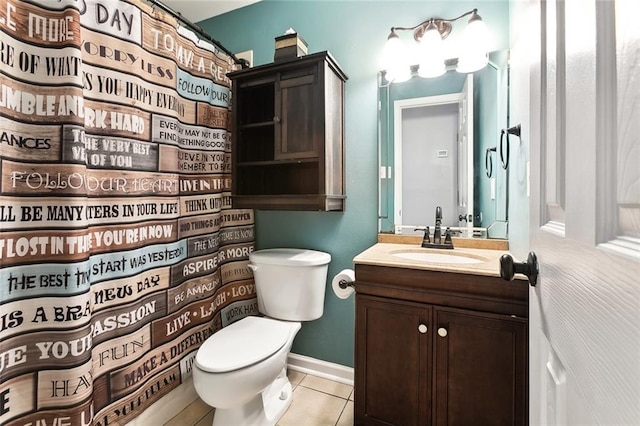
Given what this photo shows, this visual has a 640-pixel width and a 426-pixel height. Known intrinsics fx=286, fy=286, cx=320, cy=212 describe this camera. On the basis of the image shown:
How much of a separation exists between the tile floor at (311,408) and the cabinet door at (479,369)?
0.57 m

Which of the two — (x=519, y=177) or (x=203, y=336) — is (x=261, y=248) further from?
(x=519, y=177)

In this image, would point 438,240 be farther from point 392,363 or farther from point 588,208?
point 588,208

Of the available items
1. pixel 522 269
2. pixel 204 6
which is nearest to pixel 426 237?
pixel 522 269

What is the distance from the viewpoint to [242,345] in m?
1.32

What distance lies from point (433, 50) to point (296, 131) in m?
0.84

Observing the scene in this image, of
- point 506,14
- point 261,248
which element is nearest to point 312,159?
point 261,248

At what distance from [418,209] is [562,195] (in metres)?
1.18

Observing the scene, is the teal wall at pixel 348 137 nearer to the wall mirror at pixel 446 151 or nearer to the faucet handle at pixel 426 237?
the wall mirror at pixel 446 151

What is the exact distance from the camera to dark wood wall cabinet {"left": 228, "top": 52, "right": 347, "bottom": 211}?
1.53 metres

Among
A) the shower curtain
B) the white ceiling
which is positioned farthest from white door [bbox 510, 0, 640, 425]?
the white ceiling

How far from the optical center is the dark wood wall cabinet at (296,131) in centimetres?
153

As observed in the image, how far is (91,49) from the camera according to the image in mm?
1092

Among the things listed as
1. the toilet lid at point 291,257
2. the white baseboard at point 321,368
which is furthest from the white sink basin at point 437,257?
the white baseboard at point 321,368

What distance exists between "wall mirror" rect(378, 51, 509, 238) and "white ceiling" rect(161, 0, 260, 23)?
47.0 inches
